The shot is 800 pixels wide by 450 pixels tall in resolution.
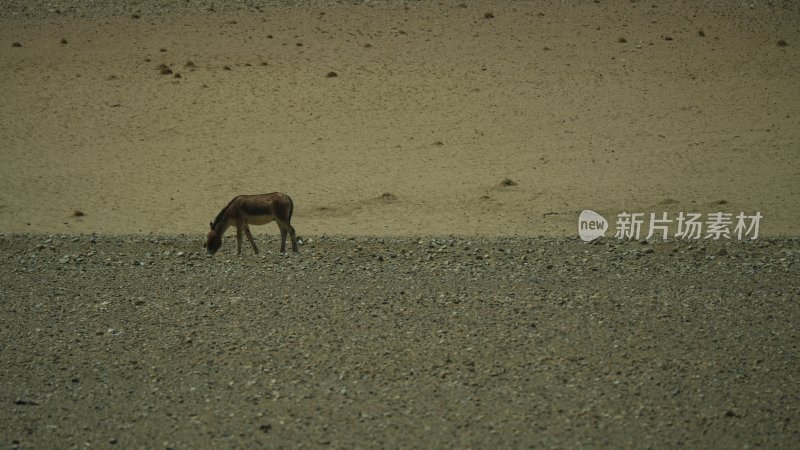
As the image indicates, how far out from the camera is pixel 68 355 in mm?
10211

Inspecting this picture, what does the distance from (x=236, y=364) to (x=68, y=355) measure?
1.74 metres

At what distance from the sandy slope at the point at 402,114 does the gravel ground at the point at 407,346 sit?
14.9 feet

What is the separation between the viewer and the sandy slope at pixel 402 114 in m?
Answer: 19.9

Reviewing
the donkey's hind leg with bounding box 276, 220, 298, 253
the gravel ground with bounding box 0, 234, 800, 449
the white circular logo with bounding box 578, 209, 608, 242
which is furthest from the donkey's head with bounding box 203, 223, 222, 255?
the white circular logo with bounding box 578, 209, 608, 242

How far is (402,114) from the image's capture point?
84.4 feet

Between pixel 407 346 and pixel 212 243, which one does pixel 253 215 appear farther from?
pixel 407 346

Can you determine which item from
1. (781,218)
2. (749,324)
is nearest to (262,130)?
(781,218)

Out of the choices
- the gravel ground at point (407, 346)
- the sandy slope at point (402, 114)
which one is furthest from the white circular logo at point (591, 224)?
the gravel ground at point (407, 346)

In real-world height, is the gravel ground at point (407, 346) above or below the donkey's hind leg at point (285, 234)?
below

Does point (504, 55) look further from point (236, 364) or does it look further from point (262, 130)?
point (236, 364)

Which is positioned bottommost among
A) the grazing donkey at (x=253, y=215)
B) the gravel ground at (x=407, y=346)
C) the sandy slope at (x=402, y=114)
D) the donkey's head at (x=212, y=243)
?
the gravel ground at (x=407, y=346)

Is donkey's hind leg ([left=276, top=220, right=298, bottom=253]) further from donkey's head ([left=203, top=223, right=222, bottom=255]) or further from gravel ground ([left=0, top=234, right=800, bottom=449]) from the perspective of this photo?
donkey's head ([left=203, top=223, right=222, bottom=255])

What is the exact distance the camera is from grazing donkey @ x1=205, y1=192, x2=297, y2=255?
14.0 meters

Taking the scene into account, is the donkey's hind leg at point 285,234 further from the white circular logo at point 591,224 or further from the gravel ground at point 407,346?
the white circular logo at point 591,224
